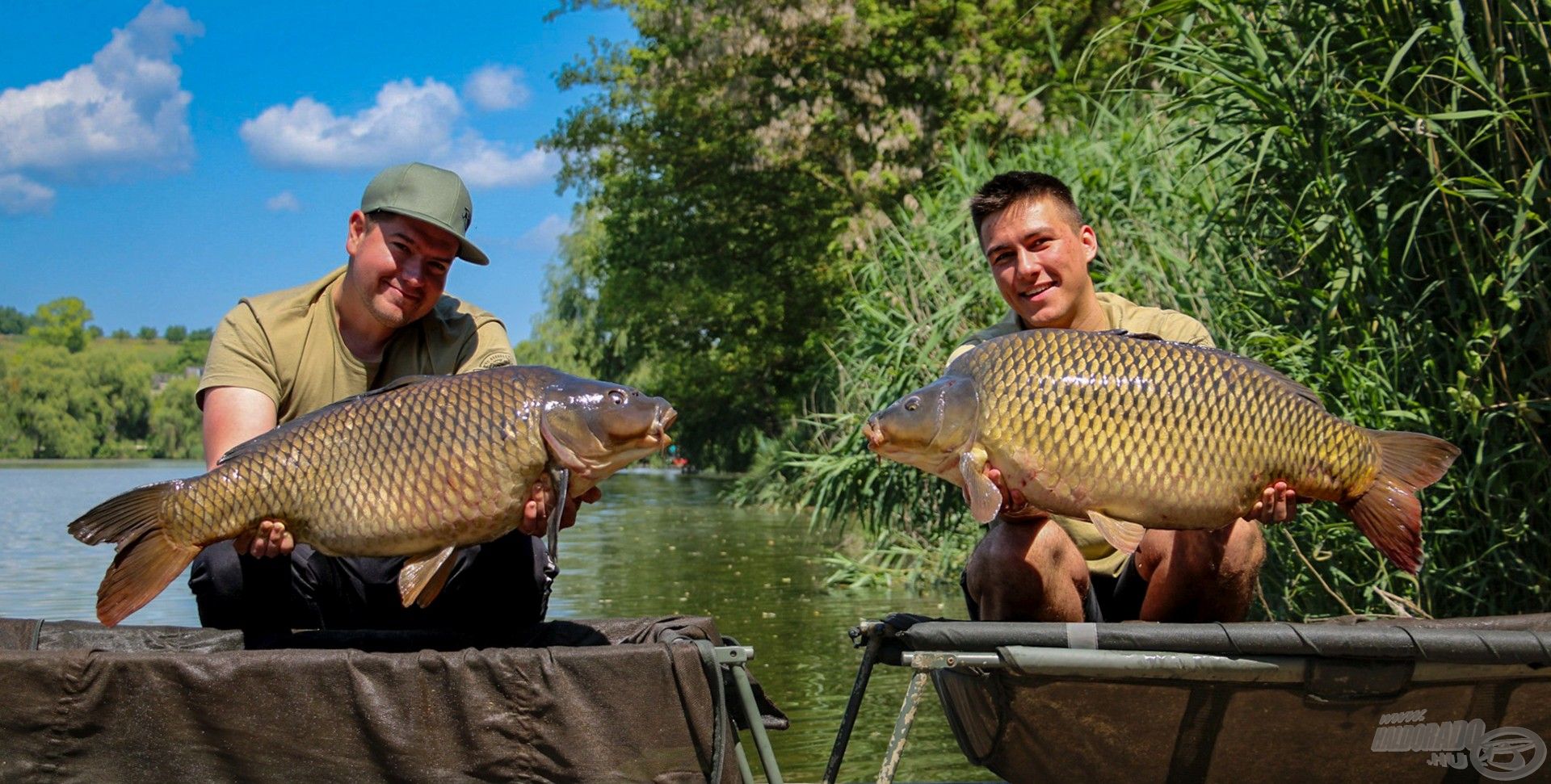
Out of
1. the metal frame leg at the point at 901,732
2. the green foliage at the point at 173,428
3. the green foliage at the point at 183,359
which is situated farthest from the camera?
the green foliage at the point at 183,359

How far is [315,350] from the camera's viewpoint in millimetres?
2562

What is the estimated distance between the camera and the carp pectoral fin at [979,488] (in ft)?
6.33

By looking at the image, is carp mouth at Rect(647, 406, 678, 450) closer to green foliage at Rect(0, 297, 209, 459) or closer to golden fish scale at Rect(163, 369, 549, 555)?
golden fish scale at Rect(163, 369, 549, 555)

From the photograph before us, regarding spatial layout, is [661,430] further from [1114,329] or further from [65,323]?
[65,323]

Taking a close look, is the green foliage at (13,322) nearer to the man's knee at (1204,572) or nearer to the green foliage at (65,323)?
the green foliage at (65,323)

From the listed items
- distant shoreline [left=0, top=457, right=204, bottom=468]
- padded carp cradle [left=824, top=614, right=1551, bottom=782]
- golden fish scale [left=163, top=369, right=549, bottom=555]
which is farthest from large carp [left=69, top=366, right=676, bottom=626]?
distant shoreline [left=0, top=457, right=204, bottom=468]

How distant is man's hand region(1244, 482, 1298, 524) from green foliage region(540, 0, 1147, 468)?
9.13m

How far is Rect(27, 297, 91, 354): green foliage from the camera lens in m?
56.5

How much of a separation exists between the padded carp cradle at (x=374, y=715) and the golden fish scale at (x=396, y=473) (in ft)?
0.56

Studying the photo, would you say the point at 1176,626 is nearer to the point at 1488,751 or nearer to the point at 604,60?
the point at 1488,751

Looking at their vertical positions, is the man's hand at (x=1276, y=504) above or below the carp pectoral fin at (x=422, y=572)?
below

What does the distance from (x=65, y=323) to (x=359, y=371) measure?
2415 inches

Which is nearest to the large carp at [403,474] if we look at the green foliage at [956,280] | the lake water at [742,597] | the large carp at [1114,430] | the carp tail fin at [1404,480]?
the large carp at [1114,430]

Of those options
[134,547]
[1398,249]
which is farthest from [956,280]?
[134,547]
